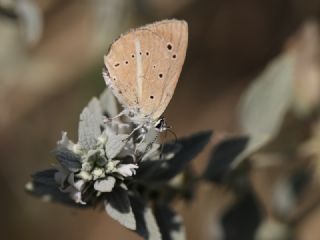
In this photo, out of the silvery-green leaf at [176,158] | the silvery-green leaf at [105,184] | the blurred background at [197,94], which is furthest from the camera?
the blurred background at [197,94]

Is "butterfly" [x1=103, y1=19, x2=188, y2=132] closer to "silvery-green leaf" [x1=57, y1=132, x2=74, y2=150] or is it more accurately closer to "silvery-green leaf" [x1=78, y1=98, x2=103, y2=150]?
"silvery-green leaf" [x1=78, y1=98, x2=103, y2=150]

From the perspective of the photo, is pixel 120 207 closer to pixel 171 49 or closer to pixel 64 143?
pixel 64 143

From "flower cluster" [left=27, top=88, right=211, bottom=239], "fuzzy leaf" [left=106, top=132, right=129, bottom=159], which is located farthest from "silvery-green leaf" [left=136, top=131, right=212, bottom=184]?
"fuzzy leaf" [left=106, top=132, right=129, bottom=159]

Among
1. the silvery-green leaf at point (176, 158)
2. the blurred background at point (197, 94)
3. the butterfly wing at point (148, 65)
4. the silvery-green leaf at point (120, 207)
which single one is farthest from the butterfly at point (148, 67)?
the blurred background at point (197, 94)

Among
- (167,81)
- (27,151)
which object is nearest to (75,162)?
(167,81)

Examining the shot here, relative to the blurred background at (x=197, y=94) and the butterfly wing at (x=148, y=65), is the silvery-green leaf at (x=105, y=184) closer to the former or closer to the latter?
the butterfly wing at (x=148, y=65)

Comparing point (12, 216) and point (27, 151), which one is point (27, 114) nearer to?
point (27, 151)

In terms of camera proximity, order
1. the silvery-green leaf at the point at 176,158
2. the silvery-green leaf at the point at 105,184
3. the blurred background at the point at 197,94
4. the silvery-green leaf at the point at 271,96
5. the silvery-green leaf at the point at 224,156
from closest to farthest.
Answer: the silvery-green leaf at the point at 105,184 < the silvery-green leaf at the point at 176,158 < the silvery-green leaf at the point at 224,156 < the silvery-green leaf at the point at 271,96 < the blurred background at the point at 197,94
